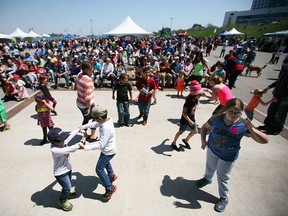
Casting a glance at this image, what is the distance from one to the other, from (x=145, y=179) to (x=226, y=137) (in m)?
1.91

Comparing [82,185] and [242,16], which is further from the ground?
[242,16]

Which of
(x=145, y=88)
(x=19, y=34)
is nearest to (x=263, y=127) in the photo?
(x=145, y=88)

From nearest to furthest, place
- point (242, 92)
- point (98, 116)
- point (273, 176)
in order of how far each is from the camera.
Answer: point (98, 116), point (273, 176), point (242, 92)

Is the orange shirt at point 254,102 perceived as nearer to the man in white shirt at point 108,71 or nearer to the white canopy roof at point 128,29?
the man in white shirt at point 108,71

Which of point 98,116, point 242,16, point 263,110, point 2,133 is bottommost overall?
point 2,133

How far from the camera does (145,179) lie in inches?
143

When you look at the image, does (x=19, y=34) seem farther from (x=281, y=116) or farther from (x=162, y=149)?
(x=281, y=116)

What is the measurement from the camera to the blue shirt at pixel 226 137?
2492mm

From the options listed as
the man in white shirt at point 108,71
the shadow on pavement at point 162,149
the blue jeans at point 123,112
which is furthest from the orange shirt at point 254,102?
the man in white shirt at point 108,71

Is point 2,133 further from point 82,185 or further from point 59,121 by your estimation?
point 82,185

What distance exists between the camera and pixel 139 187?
135 inches

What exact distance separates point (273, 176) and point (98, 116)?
397cm

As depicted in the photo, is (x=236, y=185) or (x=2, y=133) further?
(x=2, y=133)

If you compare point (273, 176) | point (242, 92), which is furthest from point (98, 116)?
point (242, 92)
